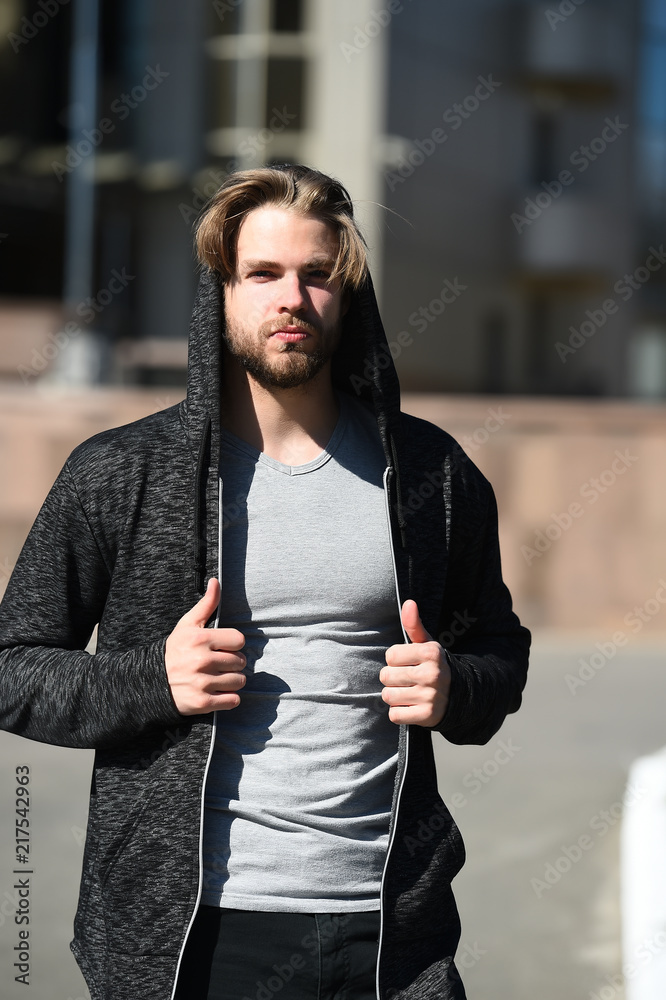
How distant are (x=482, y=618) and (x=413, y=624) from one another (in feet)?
1.15

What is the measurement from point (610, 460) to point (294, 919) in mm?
7402

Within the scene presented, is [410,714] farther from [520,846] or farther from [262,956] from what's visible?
[520,846]

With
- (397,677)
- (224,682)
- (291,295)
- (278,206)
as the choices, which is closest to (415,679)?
(397,677)

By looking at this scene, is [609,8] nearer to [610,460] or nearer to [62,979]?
[610,460]

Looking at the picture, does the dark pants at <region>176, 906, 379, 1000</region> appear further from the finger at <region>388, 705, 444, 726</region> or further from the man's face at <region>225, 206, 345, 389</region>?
the man's face at <region>225, 206, 345, 389</region>

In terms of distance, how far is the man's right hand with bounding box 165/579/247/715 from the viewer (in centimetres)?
180

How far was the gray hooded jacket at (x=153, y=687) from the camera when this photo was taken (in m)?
1.86

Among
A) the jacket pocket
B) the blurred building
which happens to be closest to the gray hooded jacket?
the jacket pocket


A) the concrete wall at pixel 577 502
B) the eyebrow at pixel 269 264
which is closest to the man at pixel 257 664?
the eyebrow at pixel 269 264

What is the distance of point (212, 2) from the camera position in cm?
1599

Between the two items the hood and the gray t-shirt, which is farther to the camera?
the hood

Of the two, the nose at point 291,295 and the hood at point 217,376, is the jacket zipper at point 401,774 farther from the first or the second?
the nose at point 291,295

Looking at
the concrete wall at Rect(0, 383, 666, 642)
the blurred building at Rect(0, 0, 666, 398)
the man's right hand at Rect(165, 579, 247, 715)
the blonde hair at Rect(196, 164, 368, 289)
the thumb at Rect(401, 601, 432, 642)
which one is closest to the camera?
the man's right hand at Rect(165, 579, 247, 715)

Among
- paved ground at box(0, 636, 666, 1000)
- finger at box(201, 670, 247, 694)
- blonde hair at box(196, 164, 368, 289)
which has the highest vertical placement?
blonde hair at box(196, 164, 368, 289)
